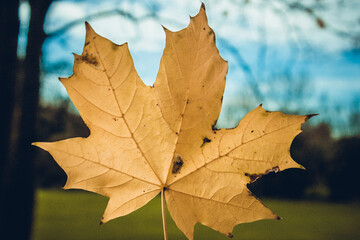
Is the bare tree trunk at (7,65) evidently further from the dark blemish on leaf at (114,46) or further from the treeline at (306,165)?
the treeline at (306,165)

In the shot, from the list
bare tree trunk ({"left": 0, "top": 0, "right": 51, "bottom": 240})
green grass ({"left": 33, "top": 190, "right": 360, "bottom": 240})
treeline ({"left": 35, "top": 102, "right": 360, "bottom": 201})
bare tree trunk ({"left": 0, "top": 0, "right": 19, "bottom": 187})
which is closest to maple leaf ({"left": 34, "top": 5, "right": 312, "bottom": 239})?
bare tree trunk ({"left": 0, "top": 0, "right": 19, "bottom": 187})

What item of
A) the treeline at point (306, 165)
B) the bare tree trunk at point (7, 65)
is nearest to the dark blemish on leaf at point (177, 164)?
the bare tree trunk at point (7, 65)

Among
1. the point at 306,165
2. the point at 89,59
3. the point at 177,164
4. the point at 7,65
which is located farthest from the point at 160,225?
the point at 89,59

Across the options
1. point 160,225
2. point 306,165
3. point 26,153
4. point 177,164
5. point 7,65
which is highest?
point 306,165

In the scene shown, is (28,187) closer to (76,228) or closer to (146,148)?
(76,228)

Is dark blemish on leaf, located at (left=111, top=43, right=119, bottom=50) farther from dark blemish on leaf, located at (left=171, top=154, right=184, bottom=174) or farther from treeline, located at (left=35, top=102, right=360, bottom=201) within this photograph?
treeline, located at (left=35, top=102, right=360, bottom=201)

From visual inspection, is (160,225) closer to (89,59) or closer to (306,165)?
(306,165)

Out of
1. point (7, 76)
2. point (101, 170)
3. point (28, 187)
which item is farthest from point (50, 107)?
point (101, 170)
